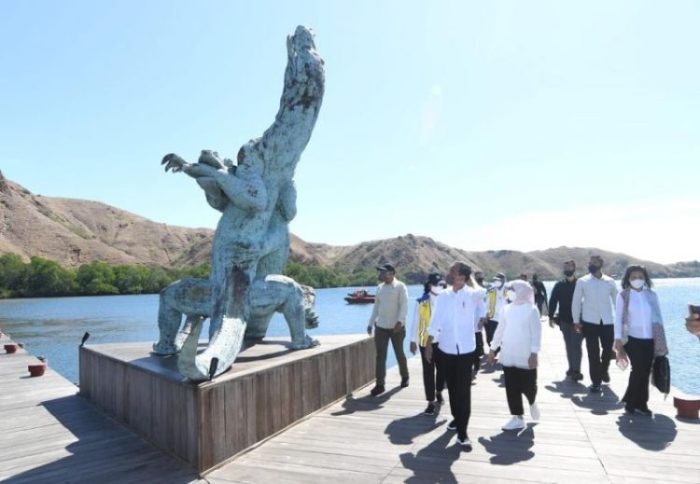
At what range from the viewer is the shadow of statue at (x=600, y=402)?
19.4 ft

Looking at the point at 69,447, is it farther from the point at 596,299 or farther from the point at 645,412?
the point at 596,299

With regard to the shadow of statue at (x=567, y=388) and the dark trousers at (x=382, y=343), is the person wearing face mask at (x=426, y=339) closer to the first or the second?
the dark trousers at (x=382, y=343)

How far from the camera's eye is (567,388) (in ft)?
23.2

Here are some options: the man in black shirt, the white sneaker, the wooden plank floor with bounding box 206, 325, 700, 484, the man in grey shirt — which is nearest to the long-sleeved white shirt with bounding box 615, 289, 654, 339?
the wooden plank floor with bounding box 206, 325, 700, 484

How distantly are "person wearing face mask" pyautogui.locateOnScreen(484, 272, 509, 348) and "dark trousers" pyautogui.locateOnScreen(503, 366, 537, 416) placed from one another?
445 cm

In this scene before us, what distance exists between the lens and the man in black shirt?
764cm

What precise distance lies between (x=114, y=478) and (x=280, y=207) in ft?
11.0

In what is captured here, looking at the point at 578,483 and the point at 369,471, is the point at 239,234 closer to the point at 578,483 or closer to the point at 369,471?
the point at 369,471

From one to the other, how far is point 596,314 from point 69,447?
21.4 ft

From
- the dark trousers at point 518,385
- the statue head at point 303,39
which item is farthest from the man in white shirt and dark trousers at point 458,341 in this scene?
the statue head at point 303,39

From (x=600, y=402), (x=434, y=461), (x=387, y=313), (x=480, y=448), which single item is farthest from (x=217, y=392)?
(x=600, y=402)

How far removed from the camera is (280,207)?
6180 mm

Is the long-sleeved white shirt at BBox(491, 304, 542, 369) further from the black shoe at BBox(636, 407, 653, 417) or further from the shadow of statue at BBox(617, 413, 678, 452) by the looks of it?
the black shoe at BBox(636, 407, 653, 417)

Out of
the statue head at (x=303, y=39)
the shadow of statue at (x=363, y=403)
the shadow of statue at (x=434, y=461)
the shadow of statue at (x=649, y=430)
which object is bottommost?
the shadow of statue at (x=649, y=430)
